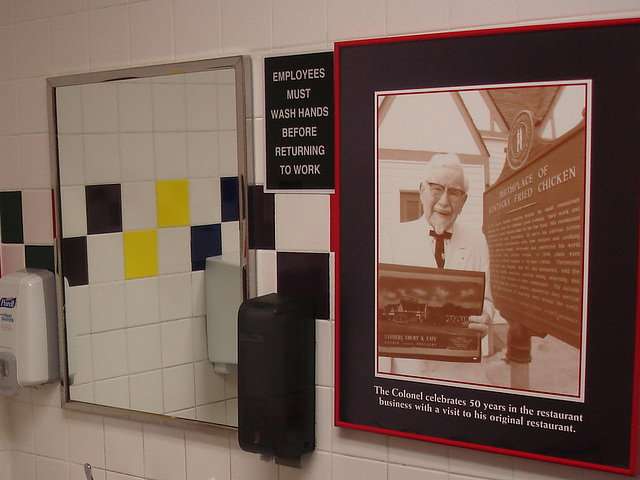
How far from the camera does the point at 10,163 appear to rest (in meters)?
2.01

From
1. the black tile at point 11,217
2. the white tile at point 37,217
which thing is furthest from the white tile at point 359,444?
the black tile at point 11,217

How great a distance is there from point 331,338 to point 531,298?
441 millimetres

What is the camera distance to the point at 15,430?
6.81ft

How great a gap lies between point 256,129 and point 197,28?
289mm

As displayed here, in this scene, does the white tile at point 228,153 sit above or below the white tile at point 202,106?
below

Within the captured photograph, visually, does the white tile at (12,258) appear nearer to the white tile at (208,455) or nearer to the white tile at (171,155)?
the white tile at (171,155)

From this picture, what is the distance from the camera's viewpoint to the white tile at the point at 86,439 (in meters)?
1.92

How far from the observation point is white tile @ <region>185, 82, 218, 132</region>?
1651 mm

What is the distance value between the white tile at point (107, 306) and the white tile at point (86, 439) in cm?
25

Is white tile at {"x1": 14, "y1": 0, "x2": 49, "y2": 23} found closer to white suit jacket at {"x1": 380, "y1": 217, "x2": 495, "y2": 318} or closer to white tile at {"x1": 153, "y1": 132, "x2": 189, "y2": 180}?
white tile at {"x1": 153, "y1": 132, "x2": 189, "y2": 180}

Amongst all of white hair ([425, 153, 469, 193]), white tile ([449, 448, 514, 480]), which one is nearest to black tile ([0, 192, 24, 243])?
white hair ([425, 153, 469, 193])

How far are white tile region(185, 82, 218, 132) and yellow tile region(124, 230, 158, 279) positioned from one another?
29cm

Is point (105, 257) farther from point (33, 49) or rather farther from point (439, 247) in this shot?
point (439, 247)

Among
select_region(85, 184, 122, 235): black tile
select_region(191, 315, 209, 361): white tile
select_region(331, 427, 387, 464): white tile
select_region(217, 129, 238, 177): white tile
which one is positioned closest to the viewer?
select_region(331, 427, 387, 464): white tile
